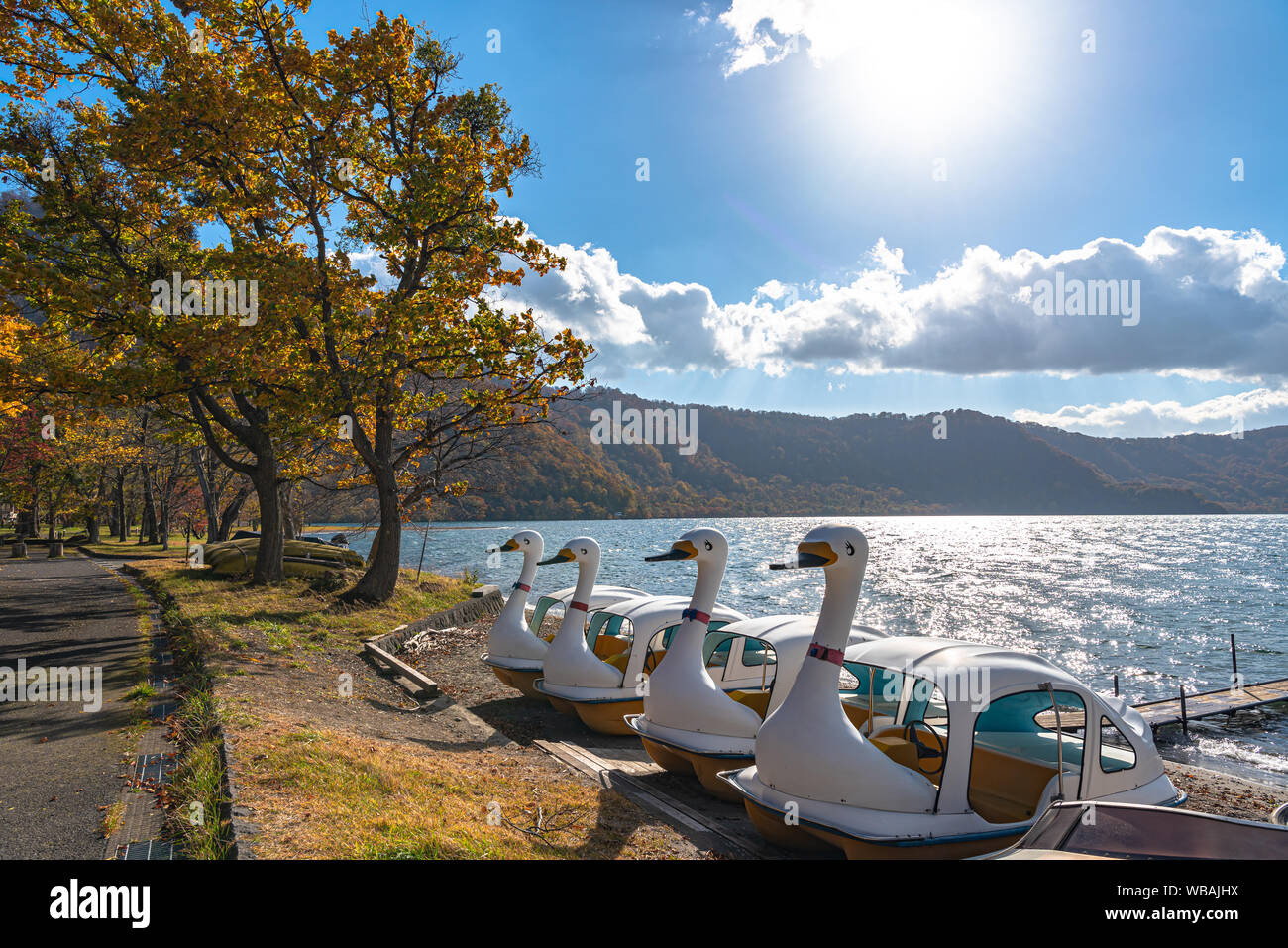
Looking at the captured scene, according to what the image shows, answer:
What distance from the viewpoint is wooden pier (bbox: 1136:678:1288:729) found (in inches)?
641

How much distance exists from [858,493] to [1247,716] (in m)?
171

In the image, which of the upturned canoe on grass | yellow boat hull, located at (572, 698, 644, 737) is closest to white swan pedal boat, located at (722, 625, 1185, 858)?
yellow boat hull, located at (572, 698, 644, 737)

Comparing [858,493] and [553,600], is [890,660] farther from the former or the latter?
[858,493]

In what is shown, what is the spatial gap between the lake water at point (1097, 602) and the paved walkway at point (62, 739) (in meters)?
16.9

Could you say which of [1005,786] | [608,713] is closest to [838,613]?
[1005,786]

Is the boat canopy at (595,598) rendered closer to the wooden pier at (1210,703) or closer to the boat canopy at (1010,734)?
the boat canopy at (1010,734)

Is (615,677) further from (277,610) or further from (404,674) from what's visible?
(277,610)

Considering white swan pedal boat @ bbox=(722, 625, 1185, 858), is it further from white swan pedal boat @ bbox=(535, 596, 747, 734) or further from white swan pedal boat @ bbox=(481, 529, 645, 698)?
white swan pedal boat @ bbox=(481, 529, 645, 698)

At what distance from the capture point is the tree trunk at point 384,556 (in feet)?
62.0

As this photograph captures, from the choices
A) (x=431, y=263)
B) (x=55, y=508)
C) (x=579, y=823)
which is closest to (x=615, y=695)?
(x=579, y=823)

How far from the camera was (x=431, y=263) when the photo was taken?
1847 centimetres

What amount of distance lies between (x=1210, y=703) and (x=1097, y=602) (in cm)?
2893
